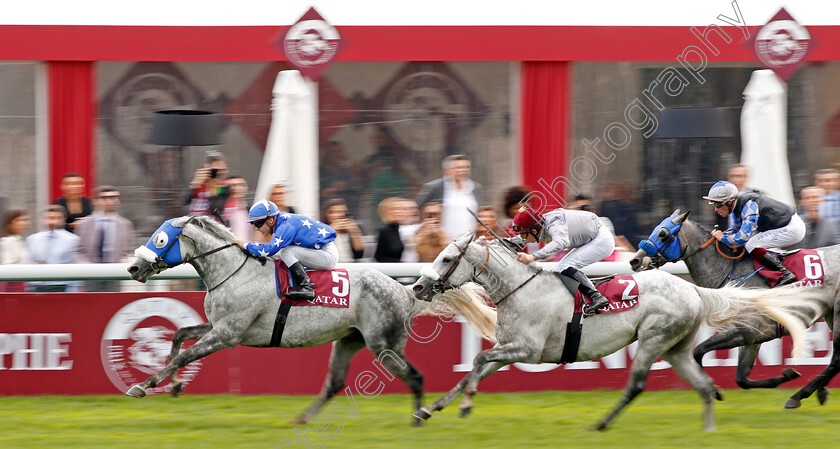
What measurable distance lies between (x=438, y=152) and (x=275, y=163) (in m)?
1.87

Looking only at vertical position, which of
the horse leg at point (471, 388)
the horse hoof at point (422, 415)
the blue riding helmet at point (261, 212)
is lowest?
the horse hoof at point (422, 415)

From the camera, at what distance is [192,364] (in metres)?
8.32

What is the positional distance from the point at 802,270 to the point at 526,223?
2.26 meters

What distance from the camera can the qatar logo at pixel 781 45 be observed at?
10.2 meters

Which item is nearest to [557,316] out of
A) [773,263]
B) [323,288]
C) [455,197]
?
[323,288]

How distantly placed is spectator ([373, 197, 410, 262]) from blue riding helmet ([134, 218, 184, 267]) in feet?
6.16

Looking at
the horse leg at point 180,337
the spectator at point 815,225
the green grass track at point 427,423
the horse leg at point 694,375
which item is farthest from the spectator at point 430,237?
the spectator at point 815,225

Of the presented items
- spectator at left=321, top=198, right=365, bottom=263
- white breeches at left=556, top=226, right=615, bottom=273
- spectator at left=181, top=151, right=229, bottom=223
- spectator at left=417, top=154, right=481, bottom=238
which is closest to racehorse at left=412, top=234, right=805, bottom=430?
white breeches at left=556, top=226, right=615, bottom=273

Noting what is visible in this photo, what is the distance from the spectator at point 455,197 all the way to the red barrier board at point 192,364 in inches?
36.4

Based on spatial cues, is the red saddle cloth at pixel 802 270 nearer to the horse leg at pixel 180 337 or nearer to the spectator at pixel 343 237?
the spectator at pixel 343 237

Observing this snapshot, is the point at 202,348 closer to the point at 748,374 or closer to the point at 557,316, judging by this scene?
the point at 557,316

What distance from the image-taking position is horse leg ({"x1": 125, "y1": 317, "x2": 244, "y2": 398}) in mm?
6840

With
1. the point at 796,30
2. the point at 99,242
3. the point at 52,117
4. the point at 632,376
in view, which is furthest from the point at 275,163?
the point at 796,30

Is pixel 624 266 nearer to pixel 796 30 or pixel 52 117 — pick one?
pixel 796 30
